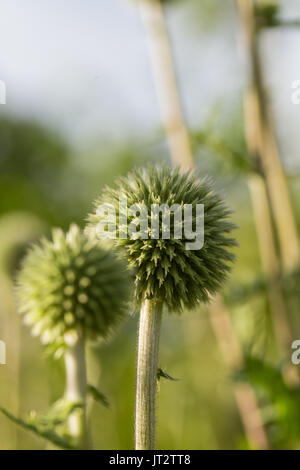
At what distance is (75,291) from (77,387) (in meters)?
0.30

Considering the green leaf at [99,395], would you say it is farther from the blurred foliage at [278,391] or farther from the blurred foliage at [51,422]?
the blurred foliage at [278,391]

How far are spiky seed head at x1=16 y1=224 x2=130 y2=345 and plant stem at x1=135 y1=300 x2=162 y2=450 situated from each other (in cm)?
46

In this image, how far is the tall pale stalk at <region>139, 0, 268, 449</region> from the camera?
89.1 inches

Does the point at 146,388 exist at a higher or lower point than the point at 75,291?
lower

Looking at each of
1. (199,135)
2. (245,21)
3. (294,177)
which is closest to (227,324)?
(294,177)

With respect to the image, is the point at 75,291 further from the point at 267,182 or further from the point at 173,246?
the point at 267,182

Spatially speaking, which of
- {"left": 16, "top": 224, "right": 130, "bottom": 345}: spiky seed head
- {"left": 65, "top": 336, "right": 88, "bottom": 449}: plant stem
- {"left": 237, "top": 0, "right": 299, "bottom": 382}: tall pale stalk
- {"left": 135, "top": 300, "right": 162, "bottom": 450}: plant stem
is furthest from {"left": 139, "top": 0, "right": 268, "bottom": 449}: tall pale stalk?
{"left": 135, "top": 300, "right": 162, "bottom": 450}: plant stem

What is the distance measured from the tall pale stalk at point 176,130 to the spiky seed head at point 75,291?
0.67 meters

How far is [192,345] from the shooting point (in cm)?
359

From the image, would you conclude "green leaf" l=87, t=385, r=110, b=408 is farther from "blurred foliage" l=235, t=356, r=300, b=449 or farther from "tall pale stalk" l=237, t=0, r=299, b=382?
"tall pale stalk" l=237, t=0, r=299, b=382

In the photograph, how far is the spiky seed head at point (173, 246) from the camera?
50.3 inches

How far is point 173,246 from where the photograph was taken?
1.28 m

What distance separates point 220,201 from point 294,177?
836 mm

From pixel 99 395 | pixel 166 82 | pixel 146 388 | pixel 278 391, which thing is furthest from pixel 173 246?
pixel 166 82
